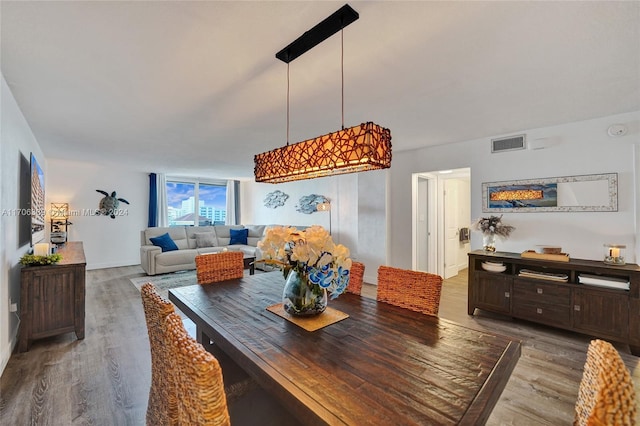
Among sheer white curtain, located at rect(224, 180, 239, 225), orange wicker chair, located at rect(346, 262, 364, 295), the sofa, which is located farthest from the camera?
sheer white curtain, located at rect(224, 180, 239, 225)

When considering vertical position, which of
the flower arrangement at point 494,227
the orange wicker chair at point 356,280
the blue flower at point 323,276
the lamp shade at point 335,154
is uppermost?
the lamp shade at point 335,154

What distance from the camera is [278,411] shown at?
131 cm

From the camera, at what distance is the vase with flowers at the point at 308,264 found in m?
1.44

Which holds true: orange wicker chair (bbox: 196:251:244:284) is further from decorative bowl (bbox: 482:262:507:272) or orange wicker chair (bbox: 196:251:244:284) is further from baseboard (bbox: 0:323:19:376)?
decorative bowl (bbox: 482:262:507:272)

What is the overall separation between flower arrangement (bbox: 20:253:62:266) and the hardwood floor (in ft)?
2.62

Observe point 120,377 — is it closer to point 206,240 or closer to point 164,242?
point 164,242

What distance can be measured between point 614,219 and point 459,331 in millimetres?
3034

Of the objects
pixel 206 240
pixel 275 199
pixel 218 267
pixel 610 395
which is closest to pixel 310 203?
pixel 275 199

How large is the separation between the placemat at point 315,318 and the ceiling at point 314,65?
1.61 metres

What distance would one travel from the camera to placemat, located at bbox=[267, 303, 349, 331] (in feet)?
4.71

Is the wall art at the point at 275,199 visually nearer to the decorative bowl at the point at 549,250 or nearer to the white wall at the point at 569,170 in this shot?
the white wall at the point at 569,170

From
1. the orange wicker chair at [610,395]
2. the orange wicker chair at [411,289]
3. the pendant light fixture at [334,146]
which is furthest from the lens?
the orange wicker chair at [411,289]

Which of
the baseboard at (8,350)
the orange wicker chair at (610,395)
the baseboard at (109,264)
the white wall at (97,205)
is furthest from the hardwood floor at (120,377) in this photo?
the white wall at (97,205)

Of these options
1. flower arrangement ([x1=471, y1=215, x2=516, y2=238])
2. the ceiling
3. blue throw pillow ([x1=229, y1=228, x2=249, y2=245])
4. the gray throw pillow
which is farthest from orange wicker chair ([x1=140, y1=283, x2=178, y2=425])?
blue throw pillow ([x1=229, y1=228, x2=249, y2=245])
